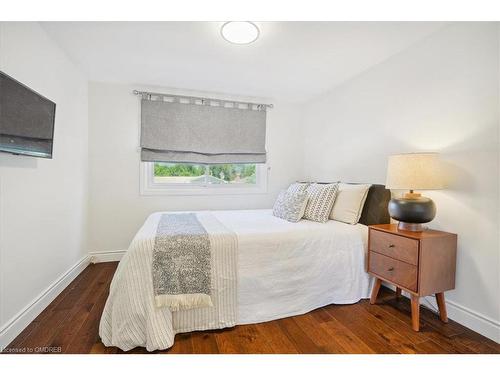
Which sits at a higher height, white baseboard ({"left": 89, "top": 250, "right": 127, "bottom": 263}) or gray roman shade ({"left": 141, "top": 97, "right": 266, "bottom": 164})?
gray roman shade ({"left": 141, "top": 97, "right": 266, "bottom": 164})

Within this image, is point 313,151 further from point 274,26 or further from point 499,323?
point 499,323

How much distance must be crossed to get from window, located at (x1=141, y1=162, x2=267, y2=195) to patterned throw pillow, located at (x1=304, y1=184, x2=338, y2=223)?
1241 millimetres

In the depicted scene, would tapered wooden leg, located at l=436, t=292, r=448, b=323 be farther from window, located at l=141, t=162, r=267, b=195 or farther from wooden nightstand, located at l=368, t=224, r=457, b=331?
window, located at l=141, t=162, r=267, b=195

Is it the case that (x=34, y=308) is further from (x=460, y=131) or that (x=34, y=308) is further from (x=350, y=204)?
(x=460, y=131)

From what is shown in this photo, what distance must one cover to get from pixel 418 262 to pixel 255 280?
110 centimetres

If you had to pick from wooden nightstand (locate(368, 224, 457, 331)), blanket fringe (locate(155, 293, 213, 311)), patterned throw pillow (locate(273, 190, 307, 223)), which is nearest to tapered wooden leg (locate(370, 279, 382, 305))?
wooden nightstand (locate(368, 224, 457, 331))

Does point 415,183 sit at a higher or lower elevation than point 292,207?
higher

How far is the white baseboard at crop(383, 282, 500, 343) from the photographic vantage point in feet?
5.29

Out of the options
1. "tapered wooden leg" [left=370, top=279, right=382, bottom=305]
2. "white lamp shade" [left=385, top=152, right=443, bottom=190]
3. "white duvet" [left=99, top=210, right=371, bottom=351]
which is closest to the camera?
"white duvet" [left=99, top=210, right=371, bottom=351]

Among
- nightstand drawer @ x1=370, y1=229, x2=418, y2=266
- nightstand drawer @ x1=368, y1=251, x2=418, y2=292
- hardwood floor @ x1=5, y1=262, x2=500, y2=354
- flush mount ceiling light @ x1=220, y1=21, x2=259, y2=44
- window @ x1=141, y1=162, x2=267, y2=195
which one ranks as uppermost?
flush mount ceiling light @ x1=220, y1=21, x2=259, y2=44

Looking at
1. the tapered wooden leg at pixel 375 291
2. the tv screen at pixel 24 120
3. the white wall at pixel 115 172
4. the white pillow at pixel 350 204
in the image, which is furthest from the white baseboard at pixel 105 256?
the tapered wooden leg at pixel 375 291

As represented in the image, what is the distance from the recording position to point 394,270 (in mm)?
1831

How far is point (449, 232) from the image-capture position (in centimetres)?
188

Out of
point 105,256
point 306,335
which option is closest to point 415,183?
point 306,335
